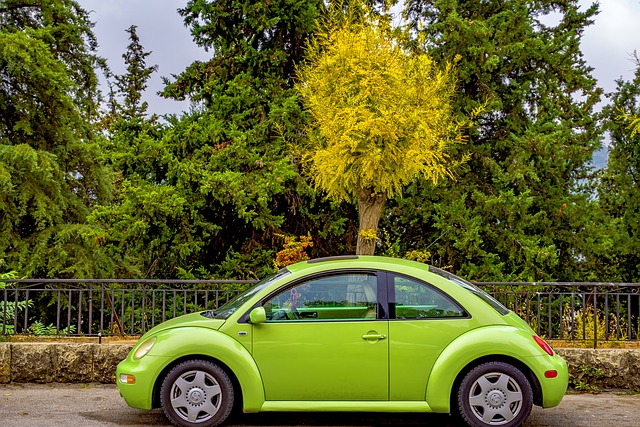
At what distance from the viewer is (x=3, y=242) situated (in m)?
24.0

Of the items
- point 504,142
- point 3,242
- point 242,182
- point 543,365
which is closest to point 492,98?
point 504,142

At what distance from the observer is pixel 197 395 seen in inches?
273

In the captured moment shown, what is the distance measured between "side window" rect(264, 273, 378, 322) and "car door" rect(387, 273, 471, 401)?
0.23m

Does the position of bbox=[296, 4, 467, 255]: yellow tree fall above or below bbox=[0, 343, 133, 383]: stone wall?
above

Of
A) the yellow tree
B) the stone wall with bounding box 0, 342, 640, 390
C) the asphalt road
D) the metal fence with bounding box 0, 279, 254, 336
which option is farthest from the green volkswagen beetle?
the yellow tree

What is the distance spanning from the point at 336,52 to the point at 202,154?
736 centimetres

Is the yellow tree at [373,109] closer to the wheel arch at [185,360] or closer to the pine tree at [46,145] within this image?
the wheel arch at [185,360]

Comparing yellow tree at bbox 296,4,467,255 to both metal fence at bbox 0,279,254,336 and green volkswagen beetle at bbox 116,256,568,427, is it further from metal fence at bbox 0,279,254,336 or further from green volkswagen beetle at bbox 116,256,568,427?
green volkswagen beetle at bbox 116,256,568,427

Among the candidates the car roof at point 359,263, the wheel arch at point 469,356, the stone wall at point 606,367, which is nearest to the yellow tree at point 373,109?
the stone wall at point 606,367

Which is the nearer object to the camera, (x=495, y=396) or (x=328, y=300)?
(x=495, y=396)

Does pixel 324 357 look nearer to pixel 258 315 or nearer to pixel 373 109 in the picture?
pixel 258 315

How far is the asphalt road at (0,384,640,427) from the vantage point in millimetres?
7387

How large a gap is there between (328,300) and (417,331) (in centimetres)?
87

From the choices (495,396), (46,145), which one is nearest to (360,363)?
(495,396)
